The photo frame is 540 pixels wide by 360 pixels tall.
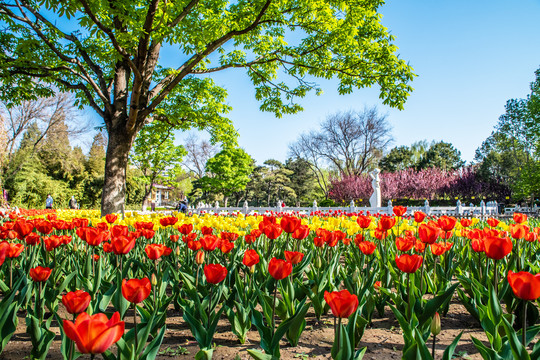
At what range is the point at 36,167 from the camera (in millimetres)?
25375

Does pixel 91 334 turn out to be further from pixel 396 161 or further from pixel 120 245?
→ pixel 396 161

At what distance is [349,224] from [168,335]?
2443mm

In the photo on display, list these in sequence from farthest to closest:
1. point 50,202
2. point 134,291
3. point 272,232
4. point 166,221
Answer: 1. point 50,202
2. point 166,221
3. point 272,232
4. point 134,291

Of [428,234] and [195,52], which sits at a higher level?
[195,52]

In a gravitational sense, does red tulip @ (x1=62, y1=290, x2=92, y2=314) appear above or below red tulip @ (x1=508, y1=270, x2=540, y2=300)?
below

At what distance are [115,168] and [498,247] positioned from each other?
8.55 metres

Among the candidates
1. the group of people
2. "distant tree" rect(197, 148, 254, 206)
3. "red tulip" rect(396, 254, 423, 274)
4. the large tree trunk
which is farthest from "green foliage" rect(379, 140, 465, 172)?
"red tulip" rect(396, 254, 423, 274)

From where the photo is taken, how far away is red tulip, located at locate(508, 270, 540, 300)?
3.84ft

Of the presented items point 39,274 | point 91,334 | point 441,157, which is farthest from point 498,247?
point 441,157

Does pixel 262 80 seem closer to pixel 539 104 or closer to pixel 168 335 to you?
pixel 168 335

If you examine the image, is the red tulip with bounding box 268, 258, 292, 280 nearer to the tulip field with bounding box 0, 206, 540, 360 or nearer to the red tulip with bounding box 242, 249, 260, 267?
the tulip field with bounding box 0, 206, 540, 360

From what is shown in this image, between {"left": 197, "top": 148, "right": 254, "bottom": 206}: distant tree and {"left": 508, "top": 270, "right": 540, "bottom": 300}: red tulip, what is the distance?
102 ft

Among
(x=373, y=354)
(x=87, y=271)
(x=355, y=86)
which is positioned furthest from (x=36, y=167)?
(x=373, y=354)

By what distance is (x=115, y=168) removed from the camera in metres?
8.54
